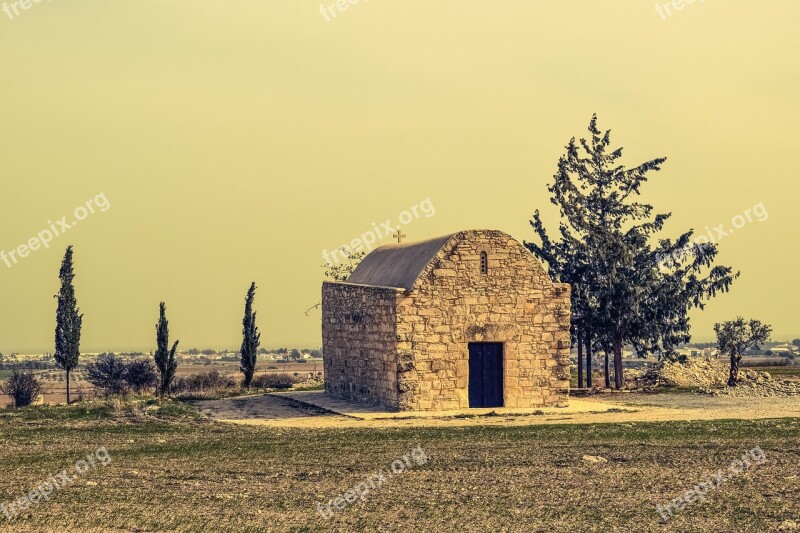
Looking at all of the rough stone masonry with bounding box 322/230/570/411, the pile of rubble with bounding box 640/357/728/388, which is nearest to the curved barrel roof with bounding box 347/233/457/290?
the rough stone masonry with bounding box 322/230/570/411

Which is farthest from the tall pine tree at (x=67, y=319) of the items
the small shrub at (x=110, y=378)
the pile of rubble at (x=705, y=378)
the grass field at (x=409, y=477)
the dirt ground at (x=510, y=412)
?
the pile of rubble at (x=705, y=378)

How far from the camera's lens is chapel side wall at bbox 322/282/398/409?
34.4 m

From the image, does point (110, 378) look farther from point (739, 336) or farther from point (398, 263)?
point (739, 336)

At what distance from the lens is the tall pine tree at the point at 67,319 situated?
4375cm

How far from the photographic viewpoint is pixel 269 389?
154 feet

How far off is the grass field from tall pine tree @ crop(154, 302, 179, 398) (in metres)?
12.8

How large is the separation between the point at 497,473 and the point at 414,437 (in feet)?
20.1

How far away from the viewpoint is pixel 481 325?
113 ft

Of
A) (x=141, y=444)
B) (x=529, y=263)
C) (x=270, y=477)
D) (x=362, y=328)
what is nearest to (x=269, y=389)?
(x=362, y=328)

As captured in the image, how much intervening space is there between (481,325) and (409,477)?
13577 millimetres

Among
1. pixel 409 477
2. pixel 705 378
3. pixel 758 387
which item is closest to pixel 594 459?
pixel 409 477

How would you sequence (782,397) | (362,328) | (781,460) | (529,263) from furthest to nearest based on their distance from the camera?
(782,397), (362,328), (529,263), (781,460)

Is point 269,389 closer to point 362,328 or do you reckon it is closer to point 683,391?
point 362,328

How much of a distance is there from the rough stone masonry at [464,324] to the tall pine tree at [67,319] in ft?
45.6
